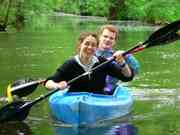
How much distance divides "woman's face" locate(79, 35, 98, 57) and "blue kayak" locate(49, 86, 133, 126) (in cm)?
54

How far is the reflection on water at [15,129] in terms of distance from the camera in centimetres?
721

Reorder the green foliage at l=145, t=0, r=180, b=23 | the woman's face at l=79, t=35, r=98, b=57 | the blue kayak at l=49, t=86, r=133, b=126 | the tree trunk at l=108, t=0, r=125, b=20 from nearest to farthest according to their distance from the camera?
the blue kayak at l=49, t=86, r=133, b=126 → the woman's face at l=79, t=35, r=98, b=57 → the green foliage at l=145, t=0, r=180, b=23 → the tree trunk at l=108, t=0, r=125, b=20

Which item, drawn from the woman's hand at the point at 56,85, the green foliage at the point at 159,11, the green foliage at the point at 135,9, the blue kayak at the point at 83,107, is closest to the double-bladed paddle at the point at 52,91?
the woman's hand at the point at 56,85

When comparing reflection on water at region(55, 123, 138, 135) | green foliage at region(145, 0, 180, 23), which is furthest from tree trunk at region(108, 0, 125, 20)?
reflection on water at region(55, 123, 138, 135)

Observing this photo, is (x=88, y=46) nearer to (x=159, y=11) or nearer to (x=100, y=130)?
(x=100, y=130)

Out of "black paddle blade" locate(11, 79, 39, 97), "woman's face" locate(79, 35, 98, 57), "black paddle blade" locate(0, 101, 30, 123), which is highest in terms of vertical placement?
"woman's face" locate(79, 35, 98, 57)

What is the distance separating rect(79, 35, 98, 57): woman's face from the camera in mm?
7434

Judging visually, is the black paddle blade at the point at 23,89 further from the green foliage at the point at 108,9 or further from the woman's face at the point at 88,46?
the green foliage at the point at 108,9

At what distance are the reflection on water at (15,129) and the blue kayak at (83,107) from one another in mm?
480

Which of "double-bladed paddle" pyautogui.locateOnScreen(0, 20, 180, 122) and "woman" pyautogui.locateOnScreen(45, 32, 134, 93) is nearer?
"woman" pyautogui.locateOnScreen(45, 32, 134, 93)

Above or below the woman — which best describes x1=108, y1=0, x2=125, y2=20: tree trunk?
above

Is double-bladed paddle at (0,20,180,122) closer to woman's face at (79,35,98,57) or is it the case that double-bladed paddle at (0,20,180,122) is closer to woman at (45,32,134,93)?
woman at (45,32,134,93)

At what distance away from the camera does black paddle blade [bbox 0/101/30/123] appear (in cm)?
784

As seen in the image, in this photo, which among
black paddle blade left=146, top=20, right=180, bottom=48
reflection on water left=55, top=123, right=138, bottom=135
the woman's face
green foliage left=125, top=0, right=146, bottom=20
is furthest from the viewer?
green foliage left=125, top=0, right=146, bottom=20
